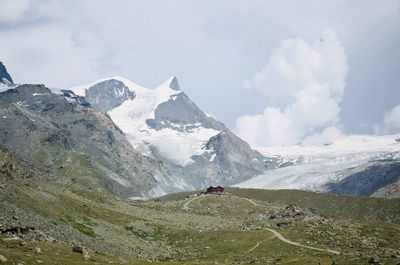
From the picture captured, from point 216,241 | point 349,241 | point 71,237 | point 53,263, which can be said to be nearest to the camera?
point 53,263

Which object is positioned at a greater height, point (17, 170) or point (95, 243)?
point (17, 170)

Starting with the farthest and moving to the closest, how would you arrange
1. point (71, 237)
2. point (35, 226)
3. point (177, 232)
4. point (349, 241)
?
1. point (177, 232)
2. point (349, 241)
3. point (71, 237)
4. point (35, 226)

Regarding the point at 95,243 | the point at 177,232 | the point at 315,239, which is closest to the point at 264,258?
the point at 315,239

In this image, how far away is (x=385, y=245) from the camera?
385 feet

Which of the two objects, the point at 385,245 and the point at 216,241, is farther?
the point at 216,241

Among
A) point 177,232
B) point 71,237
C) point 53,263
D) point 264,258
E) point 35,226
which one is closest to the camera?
point 53,263

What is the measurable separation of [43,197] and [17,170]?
28.9 metres

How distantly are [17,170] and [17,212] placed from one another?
199 ft

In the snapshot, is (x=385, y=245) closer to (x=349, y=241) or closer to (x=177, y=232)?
(x=349, y=241)

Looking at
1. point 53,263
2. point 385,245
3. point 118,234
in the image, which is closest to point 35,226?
point 53,263

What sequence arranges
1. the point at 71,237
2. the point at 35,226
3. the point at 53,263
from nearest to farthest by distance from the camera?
the point at 53,263, the point at 35,226, the point at 71,237

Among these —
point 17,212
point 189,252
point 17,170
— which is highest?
point 17,170

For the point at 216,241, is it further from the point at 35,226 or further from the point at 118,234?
the point at 35,226

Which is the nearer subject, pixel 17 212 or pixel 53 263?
pixel 53 263
